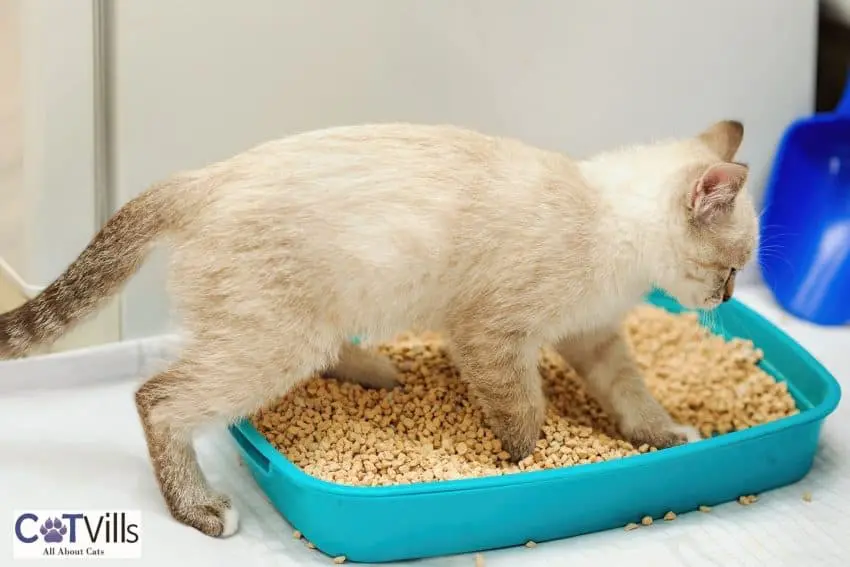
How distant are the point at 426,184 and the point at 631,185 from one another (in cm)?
39

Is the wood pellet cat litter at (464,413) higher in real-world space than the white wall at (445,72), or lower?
lower

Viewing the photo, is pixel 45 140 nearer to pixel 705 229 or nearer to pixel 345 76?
pixel 345 76

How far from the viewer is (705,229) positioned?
183 cm

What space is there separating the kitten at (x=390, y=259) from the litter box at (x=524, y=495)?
0.49 feet

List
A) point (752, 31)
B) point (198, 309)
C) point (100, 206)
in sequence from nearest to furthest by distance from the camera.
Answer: point (198, 309) → point (100, 206) → point (752, 31)

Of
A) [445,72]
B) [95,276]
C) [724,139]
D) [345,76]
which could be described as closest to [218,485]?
[95,276]

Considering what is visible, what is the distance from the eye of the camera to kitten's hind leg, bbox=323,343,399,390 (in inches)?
82.8

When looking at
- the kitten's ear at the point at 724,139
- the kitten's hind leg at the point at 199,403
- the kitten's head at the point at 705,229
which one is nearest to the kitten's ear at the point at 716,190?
the kitten's head at the point at 705,229

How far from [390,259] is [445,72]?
0.81 m

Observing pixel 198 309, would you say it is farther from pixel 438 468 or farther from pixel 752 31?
pixel 752 31

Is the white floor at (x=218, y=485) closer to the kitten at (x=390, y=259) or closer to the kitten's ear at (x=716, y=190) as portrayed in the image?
the kitten at (x=390, y=259)

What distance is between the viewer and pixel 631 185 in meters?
1.89

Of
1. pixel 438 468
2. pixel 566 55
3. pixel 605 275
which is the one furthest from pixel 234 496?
pixel 566 55

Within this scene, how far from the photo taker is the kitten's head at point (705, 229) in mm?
1770
